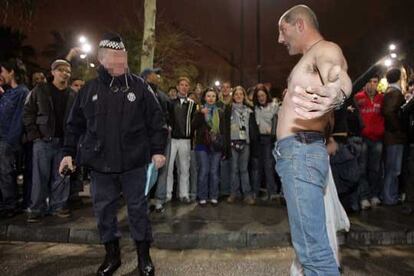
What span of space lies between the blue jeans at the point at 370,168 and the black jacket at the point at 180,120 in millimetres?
3116

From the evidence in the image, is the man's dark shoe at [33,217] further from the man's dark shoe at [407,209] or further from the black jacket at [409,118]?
the black jacket at [409,118]

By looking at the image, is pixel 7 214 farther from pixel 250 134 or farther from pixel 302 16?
pixel 302 16

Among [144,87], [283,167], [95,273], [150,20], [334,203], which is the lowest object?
[95,273]

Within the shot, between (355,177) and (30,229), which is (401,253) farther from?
(30,229)

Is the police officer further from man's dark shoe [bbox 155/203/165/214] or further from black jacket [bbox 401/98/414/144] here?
black jacket [bbox 401/98/414/144]

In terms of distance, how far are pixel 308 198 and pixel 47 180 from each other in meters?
4.76

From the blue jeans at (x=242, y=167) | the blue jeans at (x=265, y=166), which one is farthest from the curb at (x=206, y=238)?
the blue jeans at (x=265, y=166)

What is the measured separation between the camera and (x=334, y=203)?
318 cm

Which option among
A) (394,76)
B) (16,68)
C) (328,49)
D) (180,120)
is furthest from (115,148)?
(394,76)

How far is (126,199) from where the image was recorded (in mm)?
4043

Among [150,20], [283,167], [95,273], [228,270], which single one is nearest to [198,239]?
[228,270]

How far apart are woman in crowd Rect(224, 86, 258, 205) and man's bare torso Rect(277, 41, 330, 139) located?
15.5ft

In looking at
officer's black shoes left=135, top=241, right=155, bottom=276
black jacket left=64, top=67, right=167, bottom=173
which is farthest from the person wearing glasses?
officer's black shoes left=135, top=241, right=155, bottom=276

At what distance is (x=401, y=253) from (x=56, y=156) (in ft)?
16.2
